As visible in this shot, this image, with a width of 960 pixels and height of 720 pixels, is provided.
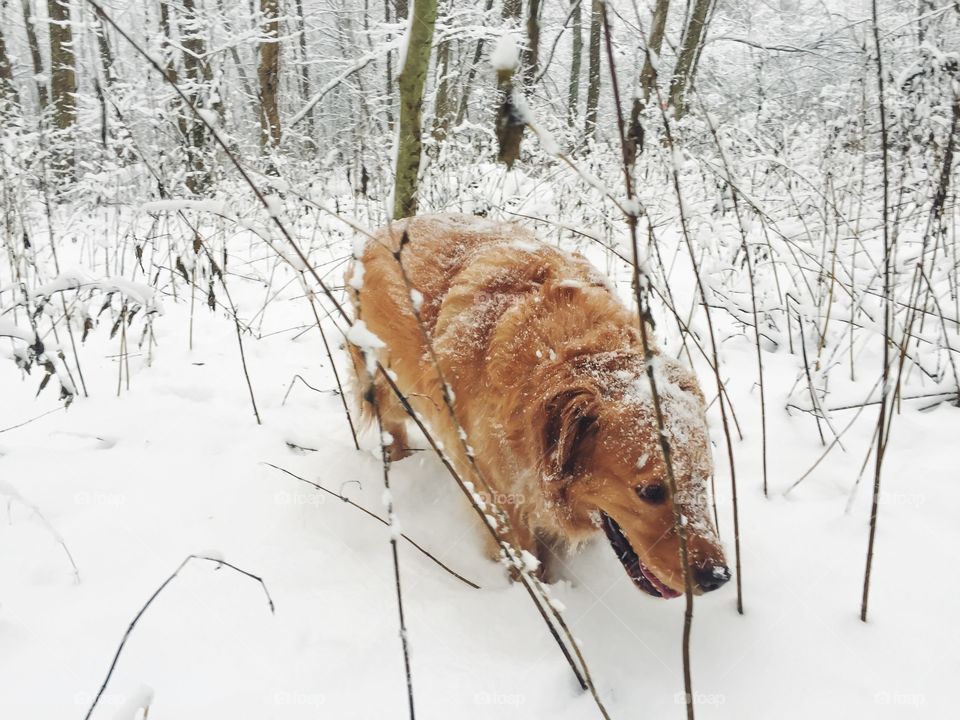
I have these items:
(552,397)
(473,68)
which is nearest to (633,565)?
(552,397)

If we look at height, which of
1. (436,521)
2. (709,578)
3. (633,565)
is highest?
(709,578)

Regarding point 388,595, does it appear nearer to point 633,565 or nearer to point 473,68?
point 633,565

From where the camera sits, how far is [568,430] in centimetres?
178

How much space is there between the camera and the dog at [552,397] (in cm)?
166

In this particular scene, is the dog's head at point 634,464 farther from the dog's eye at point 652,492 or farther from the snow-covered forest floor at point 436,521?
the snow-covered forest floor at point 436,521

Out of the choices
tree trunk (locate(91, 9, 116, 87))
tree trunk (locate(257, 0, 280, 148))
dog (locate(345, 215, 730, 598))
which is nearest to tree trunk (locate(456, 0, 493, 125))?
dog (locate(345, 215, 730, 598))

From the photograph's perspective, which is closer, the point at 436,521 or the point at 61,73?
the point at 436,521

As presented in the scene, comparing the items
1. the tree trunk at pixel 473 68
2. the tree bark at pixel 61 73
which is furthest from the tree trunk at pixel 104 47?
the tree bark at pixel 61 73

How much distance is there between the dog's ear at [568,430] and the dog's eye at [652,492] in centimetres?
21

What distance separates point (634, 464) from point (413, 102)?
2.58 metres

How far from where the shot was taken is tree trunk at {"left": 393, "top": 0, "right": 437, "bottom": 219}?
10.4 ft

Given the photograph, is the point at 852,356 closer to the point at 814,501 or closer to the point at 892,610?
the point at 814,501

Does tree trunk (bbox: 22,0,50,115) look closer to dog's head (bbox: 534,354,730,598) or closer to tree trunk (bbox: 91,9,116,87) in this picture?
tree trunk (bbox: 91,9,116,87)

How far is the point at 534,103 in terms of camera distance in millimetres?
5488
